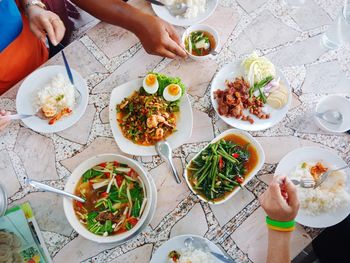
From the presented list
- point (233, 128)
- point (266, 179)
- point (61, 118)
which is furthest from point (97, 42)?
point (266, 179)

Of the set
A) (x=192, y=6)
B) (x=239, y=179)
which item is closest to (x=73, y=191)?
(x=239, y=179)

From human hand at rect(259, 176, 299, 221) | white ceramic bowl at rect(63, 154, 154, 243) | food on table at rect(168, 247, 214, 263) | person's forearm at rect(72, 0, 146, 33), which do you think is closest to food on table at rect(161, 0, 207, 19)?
person's forearm at rect(72, 0, 146, 33)

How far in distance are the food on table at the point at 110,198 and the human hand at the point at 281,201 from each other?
0.59 metres

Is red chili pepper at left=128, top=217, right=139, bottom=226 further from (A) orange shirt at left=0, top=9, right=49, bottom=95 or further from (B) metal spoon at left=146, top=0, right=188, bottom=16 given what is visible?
(B) metal spoon at left=146, top=0, right=188, bottom=16

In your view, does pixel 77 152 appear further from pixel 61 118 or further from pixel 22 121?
pixel 22 121

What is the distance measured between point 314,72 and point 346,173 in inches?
26.1

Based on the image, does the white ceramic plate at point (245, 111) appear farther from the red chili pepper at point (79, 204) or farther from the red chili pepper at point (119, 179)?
the red chili pepper at point (79, 204)

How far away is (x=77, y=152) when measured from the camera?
2.00 m

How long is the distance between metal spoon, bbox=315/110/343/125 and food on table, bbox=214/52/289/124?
213 millimetres

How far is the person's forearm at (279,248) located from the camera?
65.1 inches

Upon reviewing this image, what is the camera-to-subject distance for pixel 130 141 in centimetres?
196

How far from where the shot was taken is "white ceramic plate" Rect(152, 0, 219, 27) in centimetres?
224

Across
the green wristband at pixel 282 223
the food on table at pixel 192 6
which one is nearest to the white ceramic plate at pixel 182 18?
the food on table at pixel 192 6

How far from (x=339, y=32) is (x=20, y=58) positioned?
192 cm
